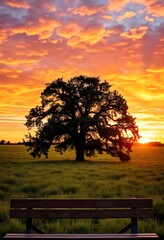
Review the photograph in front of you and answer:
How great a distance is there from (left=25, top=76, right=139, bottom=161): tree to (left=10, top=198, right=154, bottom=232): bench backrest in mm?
33690

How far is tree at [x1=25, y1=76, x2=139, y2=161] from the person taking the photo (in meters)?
41.1

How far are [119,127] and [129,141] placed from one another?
1.89 meters

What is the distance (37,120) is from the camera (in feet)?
139

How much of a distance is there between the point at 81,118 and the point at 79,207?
3416 centimetres

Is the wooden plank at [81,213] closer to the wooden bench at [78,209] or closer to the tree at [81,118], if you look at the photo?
the wooden bench at [78,209]

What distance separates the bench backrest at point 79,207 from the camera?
654 cm

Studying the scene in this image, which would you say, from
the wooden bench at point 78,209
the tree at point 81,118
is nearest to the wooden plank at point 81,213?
the wooden bench at point 78,209

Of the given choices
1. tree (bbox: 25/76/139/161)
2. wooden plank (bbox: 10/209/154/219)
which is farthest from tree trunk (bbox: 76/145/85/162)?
wooden plank (bbox: 10/209/154/219)

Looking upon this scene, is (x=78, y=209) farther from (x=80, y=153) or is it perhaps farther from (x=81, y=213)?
(x=80, y=153)

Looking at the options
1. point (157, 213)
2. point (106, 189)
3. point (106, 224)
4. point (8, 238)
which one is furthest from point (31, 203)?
point (106, 189)

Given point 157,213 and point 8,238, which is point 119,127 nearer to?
point 157,213

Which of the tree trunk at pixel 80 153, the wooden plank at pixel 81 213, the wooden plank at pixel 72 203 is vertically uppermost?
the tree trunk at pixel 80 153

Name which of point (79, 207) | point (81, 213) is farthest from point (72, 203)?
point (81, 213)

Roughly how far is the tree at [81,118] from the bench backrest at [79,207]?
111 feet
